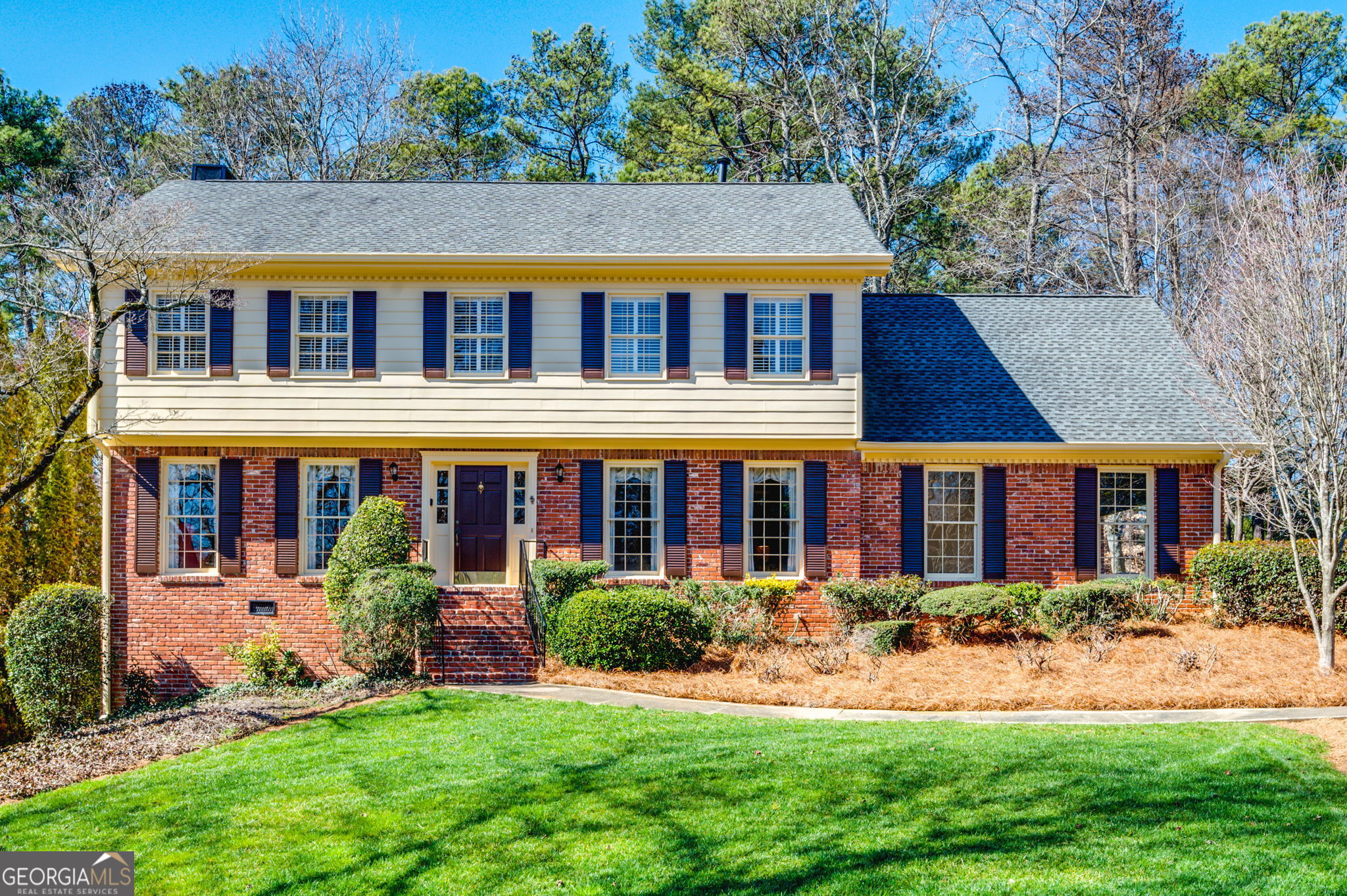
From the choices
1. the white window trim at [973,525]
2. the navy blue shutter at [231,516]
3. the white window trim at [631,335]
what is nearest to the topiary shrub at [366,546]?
the navy blue shutter at [231,516]

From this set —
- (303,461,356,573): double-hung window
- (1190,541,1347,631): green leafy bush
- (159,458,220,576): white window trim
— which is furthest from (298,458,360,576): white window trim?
(1190,541,1347,631): green leafy bush

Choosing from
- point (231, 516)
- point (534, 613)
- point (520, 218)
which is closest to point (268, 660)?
point (231, 516)

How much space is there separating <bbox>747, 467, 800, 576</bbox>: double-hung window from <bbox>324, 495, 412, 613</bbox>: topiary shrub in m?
5.29

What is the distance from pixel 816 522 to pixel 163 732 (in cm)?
928

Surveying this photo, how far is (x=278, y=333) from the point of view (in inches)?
590

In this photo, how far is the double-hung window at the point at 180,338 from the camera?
1499 cm

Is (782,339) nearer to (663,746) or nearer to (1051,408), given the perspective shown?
(1051,408)

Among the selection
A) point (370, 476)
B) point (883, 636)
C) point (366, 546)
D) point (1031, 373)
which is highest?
point (1031, 373)

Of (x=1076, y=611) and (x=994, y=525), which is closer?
(x=1076, y=611)

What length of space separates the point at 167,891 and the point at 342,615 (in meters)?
6.36

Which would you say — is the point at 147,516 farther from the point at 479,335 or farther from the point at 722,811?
the point at 722,811

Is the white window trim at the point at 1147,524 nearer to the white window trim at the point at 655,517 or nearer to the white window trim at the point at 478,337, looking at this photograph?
the white window trim at the point at 655,517

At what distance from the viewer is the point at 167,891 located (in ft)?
21.6

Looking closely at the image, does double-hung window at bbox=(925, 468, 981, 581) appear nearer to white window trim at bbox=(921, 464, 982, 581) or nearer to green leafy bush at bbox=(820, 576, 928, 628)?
white window trim at bbox=(921, 464, 982, 581)
